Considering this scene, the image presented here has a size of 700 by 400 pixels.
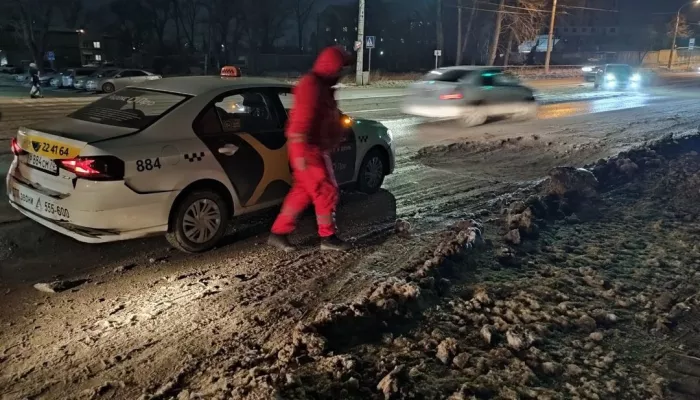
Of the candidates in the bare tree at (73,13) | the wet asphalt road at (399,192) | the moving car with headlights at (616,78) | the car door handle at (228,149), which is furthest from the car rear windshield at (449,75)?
the bare tree at (73,13)

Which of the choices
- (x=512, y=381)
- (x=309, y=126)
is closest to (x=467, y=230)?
(x=309, y=126)

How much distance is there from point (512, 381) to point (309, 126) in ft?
8.58

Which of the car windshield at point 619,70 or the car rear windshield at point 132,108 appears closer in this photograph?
the car rear windshield at point 132,108

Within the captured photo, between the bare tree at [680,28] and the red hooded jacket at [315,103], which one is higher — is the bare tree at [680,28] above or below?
above

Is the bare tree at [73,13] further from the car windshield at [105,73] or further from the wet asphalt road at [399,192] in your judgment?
the wet asphalt road at [399,192]

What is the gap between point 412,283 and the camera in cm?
443

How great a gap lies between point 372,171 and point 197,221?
278 cm

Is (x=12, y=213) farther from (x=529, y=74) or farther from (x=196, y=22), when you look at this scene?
(x=196, y=22)

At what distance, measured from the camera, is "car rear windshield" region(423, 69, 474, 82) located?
1515 cm

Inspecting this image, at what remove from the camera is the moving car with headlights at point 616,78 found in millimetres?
32875

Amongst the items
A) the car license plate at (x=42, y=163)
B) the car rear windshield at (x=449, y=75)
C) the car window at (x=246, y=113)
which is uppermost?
the car rear windshield at (x=449, y=75)

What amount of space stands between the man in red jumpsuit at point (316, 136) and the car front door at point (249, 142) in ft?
1.70

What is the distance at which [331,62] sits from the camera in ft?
15.8

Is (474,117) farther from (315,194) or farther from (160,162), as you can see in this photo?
(160,162)
